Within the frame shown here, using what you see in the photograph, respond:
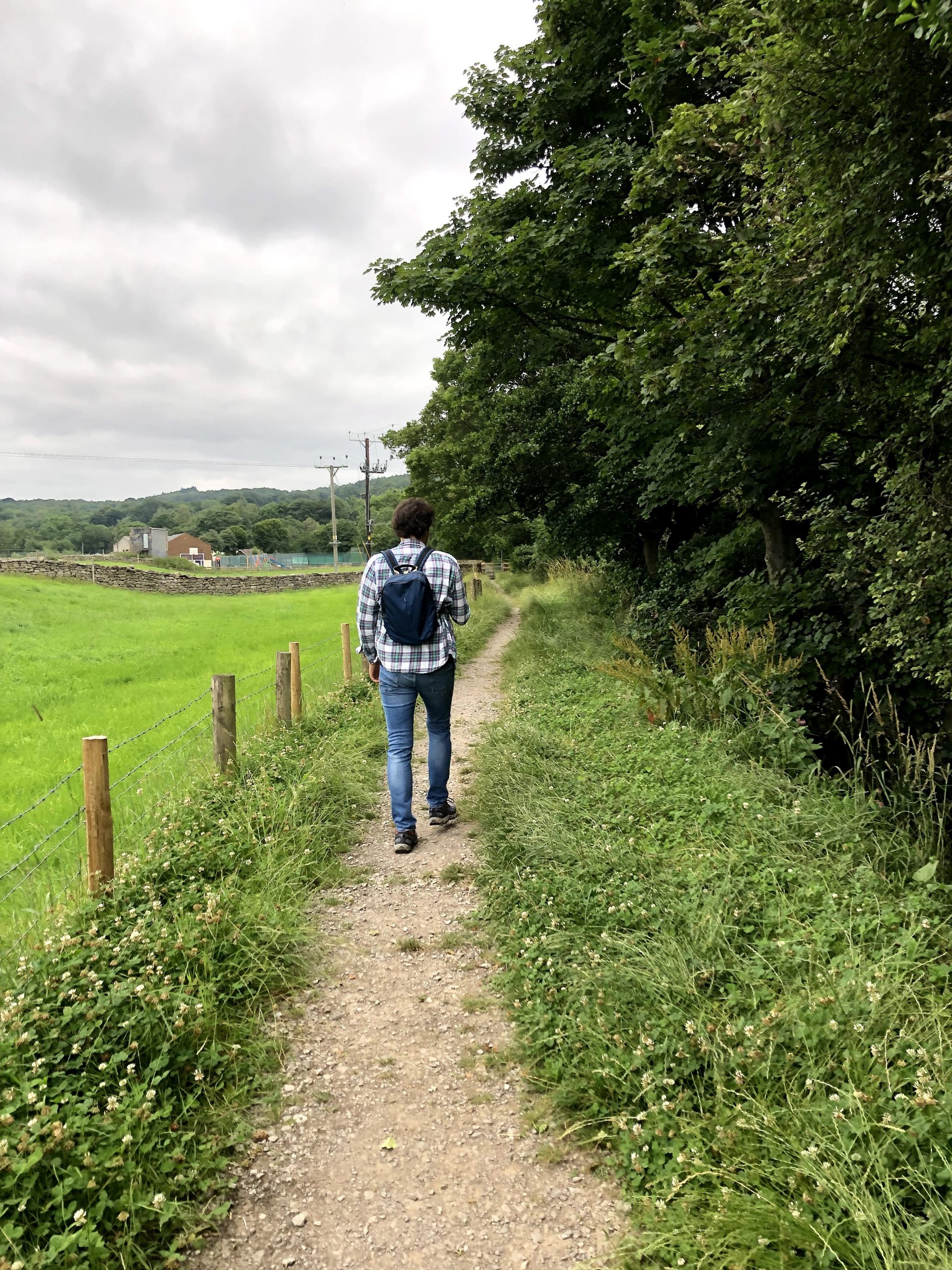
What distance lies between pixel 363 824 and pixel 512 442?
10.4m

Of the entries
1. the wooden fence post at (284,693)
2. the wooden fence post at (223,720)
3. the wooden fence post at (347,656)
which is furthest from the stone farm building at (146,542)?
the wooden fence post at (223,720)

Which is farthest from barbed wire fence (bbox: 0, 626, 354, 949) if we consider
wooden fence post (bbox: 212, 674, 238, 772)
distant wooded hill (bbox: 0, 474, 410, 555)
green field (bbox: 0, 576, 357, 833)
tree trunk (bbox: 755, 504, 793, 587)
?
distant wooded hill (bbox: 0, 474, 410, 555)

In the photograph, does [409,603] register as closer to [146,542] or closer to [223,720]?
[223,720]

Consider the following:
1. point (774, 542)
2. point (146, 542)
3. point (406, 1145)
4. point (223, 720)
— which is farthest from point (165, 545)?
point (406, 1145)

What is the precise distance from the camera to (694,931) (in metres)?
2.81

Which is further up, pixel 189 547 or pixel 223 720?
pixel 189 547

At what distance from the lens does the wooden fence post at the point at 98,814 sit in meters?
3.19

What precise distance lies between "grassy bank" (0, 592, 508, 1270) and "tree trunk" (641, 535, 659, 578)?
978cm

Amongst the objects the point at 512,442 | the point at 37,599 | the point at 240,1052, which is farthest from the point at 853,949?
the point at 37,599

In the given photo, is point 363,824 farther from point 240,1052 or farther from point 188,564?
point 188,564

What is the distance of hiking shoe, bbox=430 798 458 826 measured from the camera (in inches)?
191

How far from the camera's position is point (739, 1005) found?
95.5 inches

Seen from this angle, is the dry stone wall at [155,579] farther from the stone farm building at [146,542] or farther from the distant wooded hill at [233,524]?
the stone farm building at [146,542]

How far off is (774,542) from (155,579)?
117 feet
